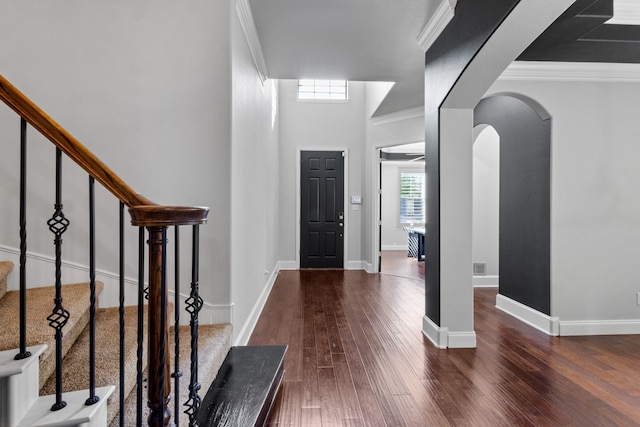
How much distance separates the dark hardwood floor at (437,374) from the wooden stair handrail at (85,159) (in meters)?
1.35

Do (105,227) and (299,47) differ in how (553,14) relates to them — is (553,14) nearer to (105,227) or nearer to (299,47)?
(299,47)

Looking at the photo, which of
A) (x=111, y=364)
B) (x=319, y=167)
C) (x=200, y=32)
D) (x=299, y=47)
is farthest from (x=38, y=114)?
(x=319, y=167)

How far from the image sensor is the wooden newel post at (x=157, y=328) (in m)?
1.10

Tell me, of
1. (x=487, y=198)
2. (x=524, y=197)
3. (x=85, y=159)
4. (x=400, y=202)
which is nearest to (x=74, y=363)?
(x=85, y=159)

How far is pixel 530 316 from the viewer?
11.1 feet

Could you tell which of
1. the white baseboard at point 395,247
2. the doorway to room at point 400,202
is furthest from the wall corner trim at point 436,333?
the white baseboard at point 395,247

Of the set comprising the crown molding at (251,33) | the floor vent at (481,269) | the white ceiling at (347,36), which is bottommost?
the floor vent at (481,269)

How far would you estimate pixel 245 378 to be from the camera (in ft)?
6.35

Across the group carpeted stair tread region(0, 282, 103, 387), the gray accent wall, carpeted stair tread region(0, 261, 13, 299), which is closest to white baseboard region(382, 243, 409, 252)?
the gray accent wall

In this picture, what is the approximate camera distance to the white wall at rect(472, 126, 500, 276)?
4.90 meters

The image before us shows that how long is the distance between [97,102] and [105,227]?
33.0 inches

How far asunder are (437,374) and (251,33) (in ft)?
10.0

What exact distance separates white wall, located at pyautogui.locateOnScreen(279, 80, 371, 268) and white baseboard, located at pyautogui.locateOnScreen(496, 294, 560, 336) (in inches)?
115

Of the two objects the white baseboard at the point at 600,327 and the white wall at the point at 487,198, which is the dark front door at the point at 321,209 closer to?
the white wall at the point at 487,198
